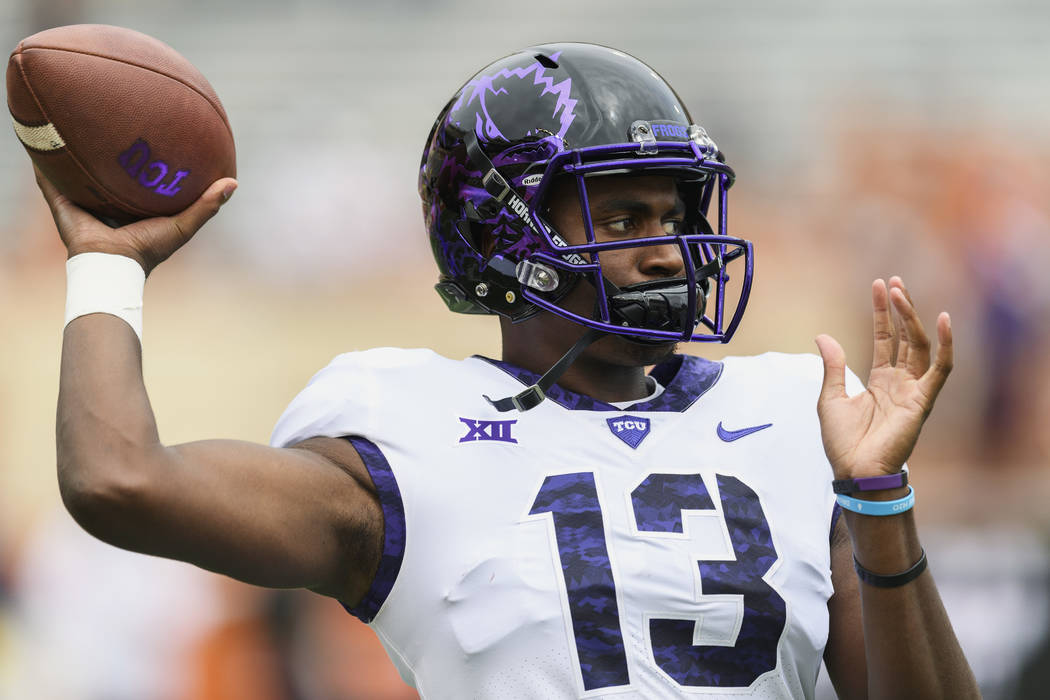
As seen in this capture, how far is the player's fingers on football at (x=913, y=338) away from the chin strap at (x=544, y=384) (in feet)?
1.52

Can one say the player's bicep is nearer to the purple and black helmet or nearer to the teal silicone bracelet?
the purple and black helmet

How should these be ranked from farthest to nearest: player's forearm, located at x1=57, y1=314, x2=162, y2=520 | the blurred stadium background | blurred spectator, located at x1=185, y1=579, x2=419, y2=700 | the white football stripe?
the blurred stadium background
blurred spectator, located at x1=185, y1=579, x2=419, y2=700
the white football stripe
player's forearm, located at x1=57, y1=314, x2=162, y2=520

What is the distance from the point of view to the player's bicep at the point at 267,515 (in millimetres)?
1554

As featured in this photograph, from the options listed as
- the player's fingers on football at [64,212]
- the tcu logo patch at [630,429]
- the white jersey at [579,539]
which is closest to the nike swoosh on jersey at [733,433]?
the white jersey at [579,539]

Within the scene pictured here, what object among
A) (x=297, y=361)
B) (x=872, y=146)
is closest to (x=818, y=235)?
(x=872, y=146)

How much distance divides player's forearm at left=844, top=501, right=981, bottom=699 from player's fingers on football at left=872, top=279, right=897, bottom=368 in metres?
0.24

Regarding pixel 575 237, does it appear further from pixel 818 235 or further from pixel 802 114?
pixel 802 114

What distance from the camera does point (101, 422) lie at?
5.01 feet

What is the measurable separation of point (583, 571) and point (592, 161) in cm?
65

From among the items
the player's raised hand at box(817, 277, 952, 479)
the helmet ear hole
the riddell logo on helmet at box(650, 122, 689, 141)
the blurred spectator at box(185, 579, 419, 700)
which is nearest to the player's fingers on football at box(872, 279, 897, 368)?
the player's raised hand at box(817, 277, 952, 479)

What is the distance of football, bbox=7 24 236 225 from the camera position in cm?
172

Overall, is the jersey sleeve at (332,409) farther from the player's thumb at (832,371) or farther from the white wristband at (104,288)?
the player's thumb at (832,371)

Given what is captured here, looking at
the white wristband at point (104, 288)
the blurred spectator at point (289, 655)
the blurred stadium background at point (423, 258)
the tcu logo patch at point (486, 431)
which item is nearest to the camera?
the white wristband at point (104, 288)

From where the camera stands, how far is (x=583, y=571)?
1729mm
